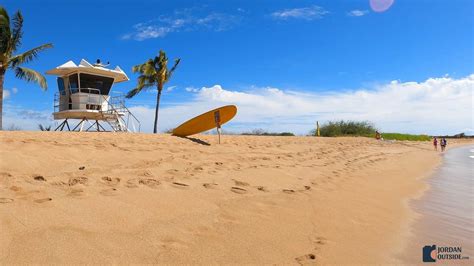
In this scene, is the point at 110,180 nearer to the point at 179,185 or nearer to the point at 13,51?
the point at 179,185

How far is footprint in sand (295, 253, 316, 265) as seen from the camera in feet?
7.30

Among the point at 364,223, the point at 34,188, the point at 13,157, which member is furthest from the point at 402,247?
the point at 13,157

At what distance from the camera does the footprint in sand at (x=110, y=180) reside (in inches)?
152

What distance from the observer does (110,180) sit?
3980 millimetres

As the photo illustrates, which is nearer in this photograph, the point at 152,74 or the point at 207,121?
the point at 207,121

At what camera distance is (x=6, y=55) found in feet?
60.7

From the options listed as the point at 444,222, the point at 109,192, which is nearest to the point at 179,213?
the point at 109,192

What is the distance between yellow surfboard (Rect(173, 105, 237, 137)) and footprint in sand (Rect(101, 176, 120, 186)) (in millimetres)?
6912

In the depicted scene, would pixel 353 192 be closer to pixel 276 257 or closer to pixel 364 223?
pixel 364 223

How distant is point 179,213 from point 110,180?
4.48 ft

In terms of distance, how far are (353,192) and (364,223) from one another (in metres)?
1.69

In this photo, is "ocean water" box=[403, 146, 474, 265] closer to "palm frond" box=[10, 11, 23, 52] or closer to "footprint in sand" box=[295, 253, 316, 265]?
"footprint in sand" box=[295, 253, 316, 265]

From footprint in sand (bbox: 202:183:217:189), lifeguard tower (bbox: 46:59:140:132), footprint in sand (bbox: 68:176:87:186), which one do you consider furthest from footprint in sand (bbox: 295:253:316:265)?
lifeguard tower (bbox: 46:59:140:132)

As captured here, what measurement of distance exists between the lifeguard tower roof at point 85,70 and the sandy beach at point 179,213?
1639 centimetres
